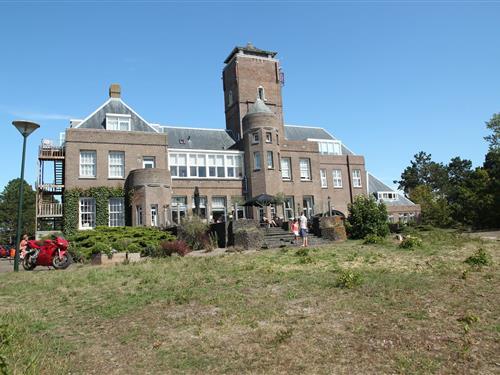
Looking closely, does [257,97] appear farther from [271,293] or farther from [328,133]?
[271,293]

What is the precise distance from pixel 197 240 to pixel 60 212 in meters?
14.4

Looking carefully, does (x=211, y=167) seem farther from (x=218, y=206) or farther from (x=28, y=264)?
(x=28, y=264)

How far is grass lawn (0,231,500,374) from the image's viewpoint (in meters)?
6.20

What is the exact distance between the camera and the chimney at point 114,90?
36.9 meters

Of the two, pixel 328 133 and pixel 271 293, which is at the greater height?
pixel 328 133

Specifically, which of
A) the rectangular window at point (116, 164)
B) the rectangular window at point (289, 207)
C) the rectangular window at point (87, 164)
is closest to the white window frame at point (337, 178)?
the rectangular window at point (289, 207)

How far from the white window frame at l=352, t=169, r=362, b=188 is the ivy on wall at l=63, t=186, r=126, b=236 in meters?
24.0

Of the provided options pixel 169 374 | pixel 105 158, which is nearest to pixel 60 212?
pixel 105 158

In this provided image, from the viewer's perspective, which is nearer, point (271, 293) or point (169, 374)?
point (169, 374)

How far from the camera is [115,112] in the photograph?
36.0m

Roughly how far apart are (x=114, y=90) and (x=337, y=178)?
912 inches

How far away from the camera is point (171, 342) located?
Result: 7109mm

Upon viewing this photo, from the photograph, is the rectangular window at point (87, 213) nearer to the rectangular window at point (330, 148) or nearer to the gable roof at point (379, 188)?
the rectangular window at point (330, 148)

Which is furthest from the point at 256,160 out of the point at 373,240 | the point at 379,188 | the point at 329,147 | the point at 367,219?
the point at 373,240
